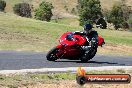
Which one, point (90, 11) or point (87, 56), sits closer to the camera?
point (87, 56)

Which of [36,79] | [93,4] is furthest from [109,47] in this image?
[93,4]

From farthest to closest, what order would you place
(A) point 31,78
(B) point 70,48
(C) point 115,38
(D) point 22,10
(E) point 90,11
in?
(D) point 22,10
(E) point 90,11
(C) point 115,38
(B) point 70,48
(A) point 31,78

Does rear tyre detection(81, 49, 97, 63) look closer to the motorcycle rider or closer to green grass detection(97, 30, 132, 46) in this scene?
the motorcycle rider

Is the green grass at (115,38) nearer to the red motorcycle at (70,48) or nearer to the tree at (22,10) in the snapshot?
the red motorcycle at (70,48)

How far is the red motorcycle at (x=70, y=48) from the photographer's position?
1677 centimetres

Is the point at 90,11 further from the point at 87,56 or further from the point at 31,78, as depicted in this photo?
the point at 31,78

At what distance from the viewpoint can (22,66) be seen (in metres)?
13.8

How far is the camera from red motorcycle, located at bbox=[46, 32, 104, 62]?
16766mm

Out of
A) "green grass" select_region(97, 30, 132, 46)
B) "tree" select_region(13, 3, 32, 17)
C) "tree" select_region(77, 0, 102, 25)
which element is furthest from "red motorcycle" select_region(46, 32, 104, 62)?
"tree" select_region(13, 3, 32, 17)

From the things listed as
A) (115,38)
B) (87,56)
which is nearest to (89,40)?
(87,56)

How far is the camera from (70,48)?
17047 millimetres

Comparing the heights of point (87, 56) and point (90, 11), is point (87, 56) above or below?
above

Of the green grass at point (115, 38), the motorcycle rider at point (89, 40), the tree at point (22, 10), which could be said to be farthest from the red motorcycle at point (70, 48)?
the tree at point (22, 10)

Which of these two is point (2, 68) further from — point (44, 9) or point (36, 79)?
point (44, 9)
